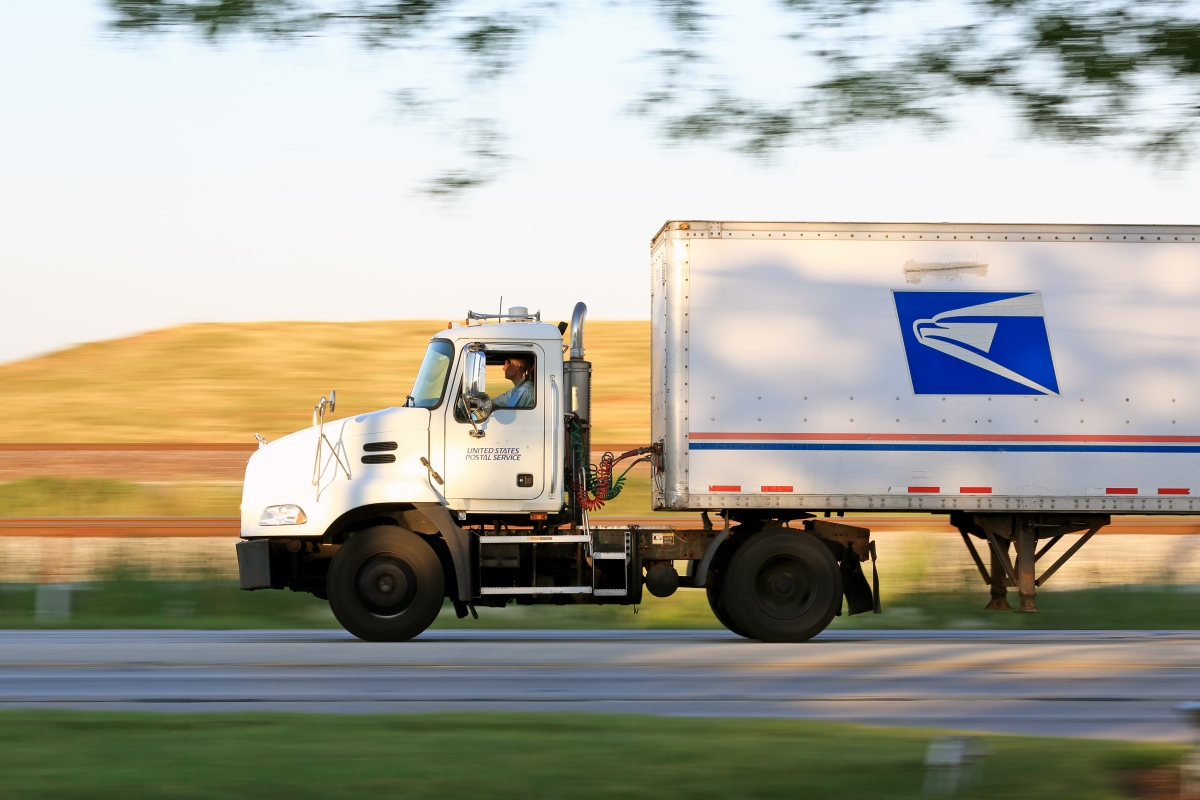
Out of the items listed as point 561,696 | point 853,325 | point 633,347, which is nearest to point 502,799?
point 561,696

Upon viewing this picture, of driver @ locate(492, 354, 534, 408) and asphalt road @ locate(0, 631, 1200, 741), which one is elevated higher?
driver @ locate(492, 354, 534, 408)

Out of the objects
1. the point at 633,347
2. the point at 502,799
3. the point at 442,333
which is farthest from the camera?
the point at 633,347

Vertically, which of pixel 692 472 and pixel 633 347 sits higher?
pixel 633 347

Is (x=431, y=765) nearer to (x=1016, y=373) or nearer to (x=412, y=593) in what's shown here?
(x=412, y=593)

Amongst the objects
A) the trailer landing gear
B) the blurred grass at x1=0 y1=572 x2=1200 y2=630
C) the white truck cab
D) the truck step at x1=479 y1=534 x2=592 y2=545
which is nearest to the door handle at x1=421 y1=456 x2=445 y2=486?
the white truck cab

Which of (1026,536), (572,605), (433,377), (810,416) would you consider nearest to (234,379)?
(572,605)

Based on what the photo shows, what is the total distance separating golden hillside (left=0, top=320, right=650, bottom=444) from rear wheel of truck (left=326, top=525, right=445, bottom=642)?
16.3 m

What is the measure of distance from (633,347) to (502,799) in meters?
34.7

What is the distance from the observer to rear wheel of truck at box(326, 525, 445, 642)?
1270 centimetres

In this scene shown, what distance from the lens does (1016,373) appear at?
1307 centimetres

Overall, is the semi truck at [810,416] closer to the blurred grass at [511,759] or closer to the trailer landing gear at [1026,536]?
the trailer landing gear at [1026,536]

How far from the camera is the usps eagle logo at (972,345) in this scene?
42.9 feet

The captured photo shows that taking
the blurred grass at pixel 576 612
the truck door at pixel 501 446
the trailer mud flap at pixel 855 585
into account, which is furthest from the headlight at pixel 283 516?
the trailer mud flap at pixel 855 585

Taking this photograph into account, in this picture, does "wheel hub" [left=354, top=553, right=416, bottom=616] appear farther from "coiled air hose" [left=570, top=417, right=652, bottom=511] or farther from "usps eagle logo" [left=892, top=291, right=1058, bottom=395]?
"usps eagle logo" [left=892, top=291, right=1058, bottom=395]
